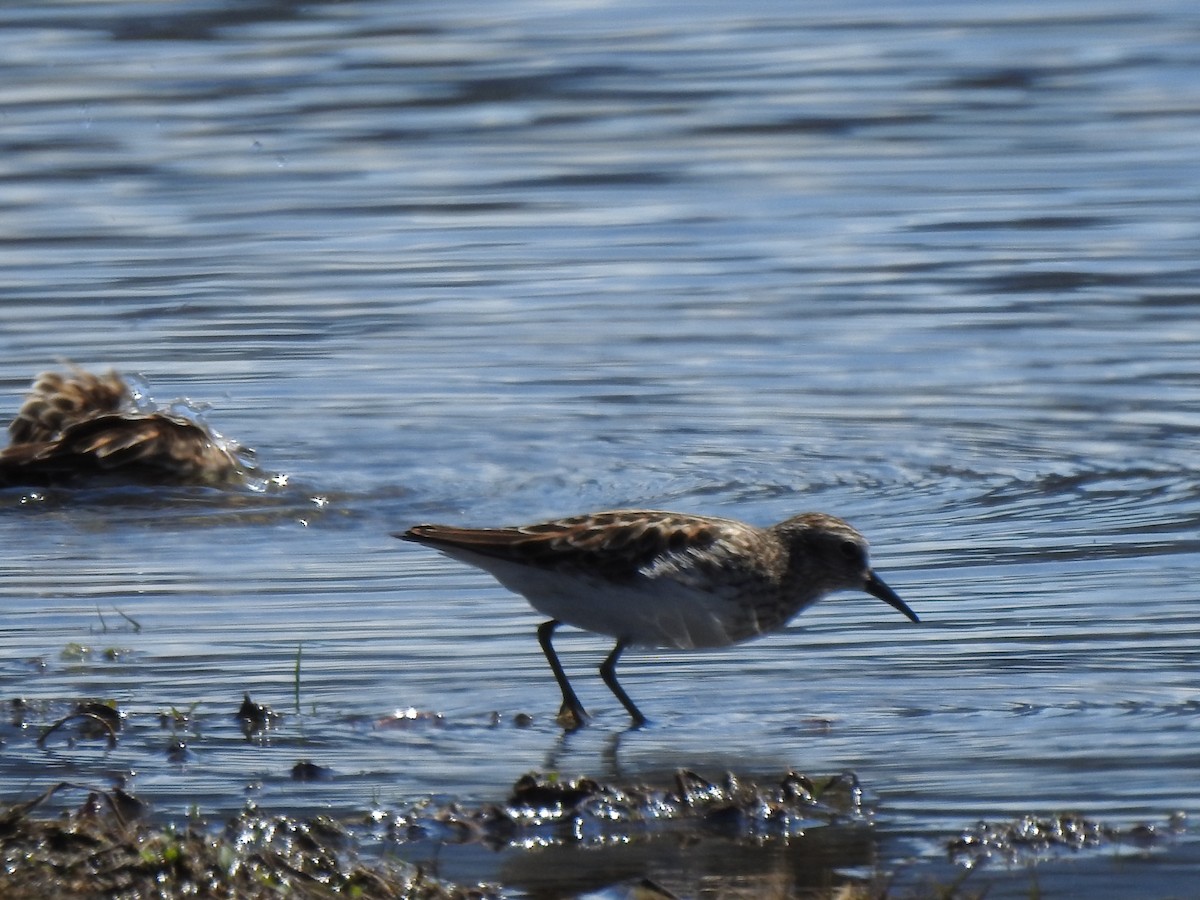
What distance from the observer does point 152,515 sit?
35.4 feet

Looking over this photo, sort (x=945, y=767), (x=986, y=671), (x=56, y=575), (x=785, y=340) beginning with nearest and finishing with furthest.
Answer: (x=945, y=767), (x=986, y=671), (x=56, y=575), (x=785, y=340)

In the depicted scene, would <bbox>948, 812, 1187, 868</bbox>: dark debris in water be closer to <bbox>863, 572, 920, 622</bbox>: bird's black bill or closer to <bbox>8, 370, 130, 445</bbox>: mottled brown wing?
<bbox>863, 572, 920, 622</bbox>: bird's black bill

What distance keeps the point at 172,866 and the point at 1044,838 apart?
2.11 meters

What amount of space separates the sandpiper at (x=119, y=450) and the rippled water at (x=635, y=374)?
0.45 feet

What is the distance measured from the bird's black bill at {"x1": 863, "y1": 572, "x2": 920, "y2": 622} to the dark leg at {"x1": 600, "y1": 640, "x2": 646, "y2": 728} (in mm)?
882

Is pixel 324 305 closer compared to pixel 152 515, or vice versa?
pixel 152 515

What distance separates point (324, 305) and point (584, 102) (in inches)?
291

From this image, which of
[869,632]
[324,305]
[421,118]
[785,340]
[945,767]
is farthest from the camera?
[421,118]

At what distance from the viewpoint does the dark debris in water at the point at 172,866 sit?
557cm

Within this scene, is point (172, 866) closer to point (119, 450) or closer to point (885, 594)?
point (885, 594)

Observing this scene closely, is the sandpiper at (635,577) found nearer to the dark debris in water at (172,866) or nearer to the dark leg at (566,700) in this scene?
the dark leg at (566,700)

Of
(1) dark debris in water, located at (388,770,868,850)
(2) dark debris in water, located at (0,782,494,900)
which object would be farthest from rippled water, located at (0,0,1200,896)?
(2) dark debris in water, located at (0,782,494,900)

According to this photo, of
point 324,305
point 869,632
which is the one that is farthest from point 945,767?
point 324,305

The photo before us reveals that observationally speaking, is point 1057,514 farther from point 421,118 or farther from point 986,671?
point 421,118
